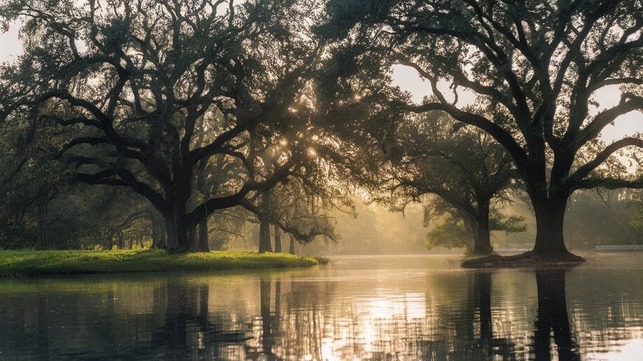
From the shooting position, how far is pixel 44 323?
47.9ft

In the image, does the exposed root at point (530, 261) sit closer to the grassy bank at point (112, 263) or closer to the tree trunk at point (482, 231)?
the grassy bank at point (112, 263)

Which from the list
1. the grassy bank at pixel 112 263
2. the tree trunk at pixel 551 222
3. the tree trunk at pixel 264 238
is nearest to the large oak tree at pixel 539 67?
the tree trunk at pixel 551 222

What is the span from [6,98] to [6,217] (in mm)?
8469

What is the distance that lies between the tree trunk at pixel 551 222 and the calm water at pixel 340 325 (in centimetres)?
1964

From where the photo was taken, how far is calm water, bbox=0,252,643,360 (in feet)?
33.5

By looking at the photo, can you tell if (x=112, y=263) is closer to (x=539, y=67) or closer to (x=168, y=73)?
(x=168, y=73)

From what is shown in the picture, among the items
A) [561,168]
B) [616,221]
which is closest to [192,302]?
[561,168]

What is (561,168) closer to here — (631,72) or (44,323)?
(631,72)

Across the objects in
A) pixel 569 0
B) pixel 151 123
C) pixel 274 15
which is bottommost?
pixel 151 123

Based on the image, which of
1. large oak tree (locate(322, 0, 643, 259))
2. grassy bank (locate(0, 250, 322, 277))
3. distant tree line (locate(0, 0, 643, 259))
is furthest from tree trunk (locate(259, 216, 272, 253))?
large oak tree (locate(322, 0, 643, 259))

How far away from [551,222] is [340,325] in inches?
1199

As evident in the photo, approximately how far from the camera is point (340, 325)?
43.1 ft

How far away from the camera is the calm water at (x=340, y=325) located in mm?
10211

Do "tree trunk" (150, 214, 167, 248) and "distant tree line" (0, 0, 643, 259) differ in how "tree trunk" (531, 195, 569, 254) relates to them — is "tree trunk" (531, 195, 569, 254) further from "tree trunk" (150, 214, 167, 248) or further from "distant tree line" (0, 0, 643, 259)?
"tree trunk" (150, 214, 167, 248)
